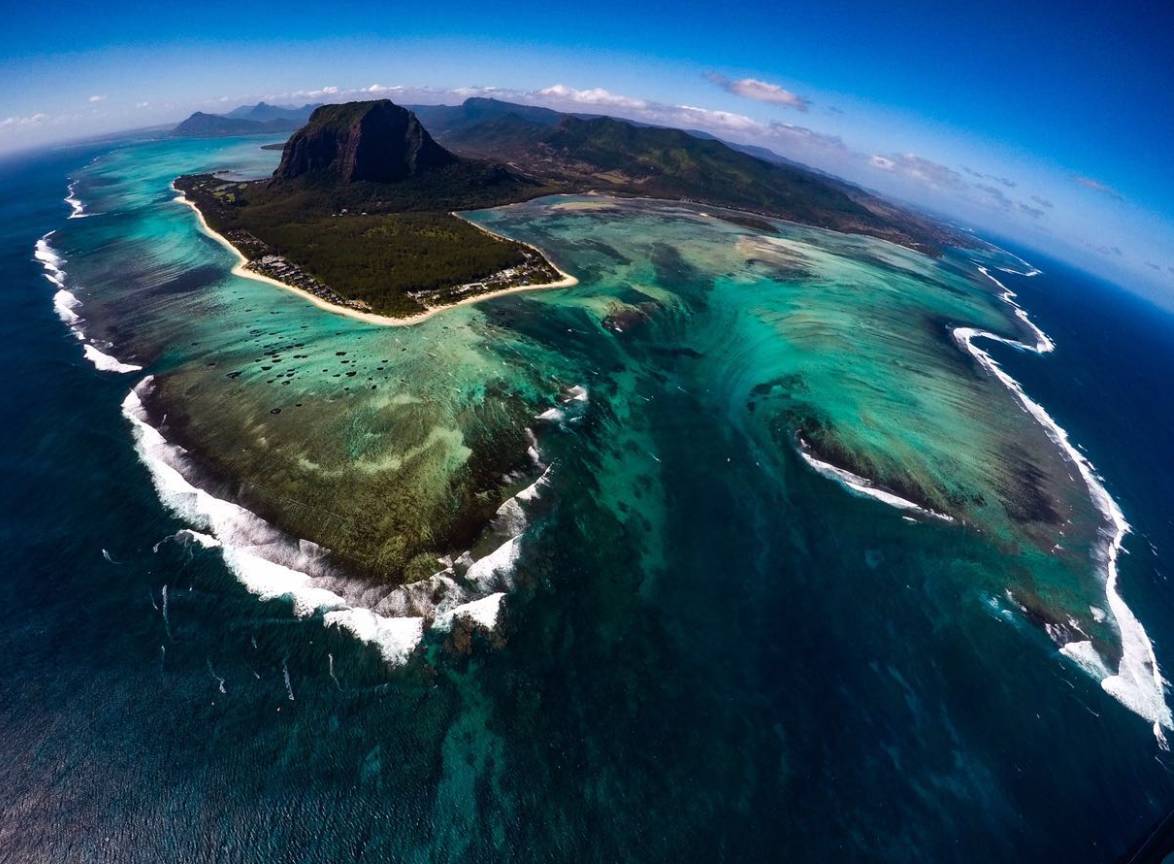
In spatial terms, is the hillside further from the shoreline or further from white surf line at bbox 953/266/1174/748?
white surf line at bbox 953/266/1174/748

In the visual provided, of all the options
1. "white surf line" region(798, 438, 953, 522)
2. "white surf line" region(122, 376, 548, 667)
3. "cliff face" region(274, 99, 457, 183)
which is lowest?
"white surf line" region(122, 376, 548, 667)

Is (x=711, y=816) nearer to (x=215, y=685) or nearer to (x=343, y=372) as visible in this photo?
(x=215, y=685)

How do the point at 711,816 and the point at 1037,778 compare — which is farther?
the point at 1037,778

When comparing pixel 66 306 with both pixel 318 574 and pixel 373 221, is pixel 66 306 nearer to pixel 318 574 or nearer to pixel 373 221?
pixel 373 221

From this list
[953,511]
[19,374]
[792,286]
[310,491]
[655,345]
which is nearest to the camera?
[310,491]

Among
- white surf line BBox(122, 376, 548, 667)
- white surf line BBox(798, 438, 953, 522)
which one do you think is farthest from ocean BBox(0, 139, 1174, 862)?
white surf line BBox(798, 438, 953, 522)

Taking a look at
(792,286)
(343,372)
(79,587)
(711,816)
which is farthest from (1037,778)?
(792,286)

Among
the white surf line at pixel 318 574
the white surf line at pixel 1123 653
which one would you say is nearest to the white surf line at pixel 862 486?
the white surf line at pixel 1123 653

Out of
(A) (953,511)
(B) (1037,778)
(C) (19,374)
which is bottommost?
(C) (19,374)
